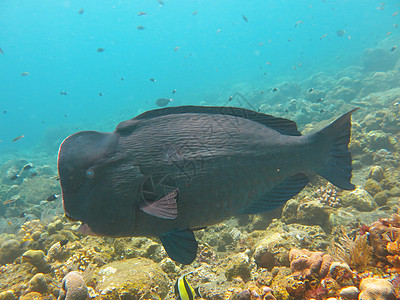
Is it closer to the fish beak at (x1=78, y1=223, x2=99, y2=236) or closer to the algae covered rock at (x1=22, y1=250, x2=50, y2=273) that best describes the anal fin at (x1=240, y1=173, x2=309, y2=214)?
the fish beak at (x1=78, y1=223, x2=99, y2=236)

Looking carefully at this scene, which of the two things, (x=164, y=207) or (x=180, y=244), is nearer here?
(x=164, y=207)

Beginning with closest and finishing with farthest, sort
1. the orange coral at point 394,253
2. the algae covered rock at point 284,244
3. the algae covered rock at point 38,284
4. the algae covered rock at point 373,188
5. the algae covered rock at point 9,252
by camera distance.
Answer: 1. the orange coral at point 394,253
2. the algae covered rock at point 284,244
3. the algae covered rock at point 38,284
4. the algae covered rock at point 9,252
5. the algae covered rock at point 373,188

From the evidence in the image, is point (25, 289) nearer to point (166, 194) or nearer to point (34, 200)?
point (166, 194)

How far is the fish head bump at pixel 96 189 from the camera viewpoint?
1.37 m

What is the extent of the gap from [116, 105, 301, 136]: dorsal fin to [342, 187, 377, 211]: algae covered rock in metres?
4.68

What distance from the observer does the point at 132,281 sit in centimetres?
293

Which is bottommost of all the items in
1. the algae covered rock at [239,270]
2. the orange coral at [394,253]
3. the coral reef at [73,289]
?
the algae covered rock at [239,270]

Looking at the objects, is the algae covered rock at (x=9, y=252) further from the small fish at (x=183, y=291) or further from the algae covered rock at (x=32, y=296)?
the small fish at (x=183, y=291)

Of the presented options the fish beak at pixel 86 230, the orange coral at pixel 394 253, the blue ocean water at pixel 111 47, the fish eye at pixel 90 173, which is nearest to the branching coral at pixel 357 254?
the orange coral at pixel 394 253

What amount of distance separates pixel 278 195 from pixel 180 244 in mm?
939

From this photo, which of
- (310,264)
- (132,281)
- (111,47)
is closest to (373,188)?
(310,264)

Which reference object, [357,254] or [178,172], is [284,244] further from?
[178,172]

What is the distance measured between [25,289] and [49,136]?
43.7 meters

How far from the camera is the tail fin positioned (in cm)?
202
